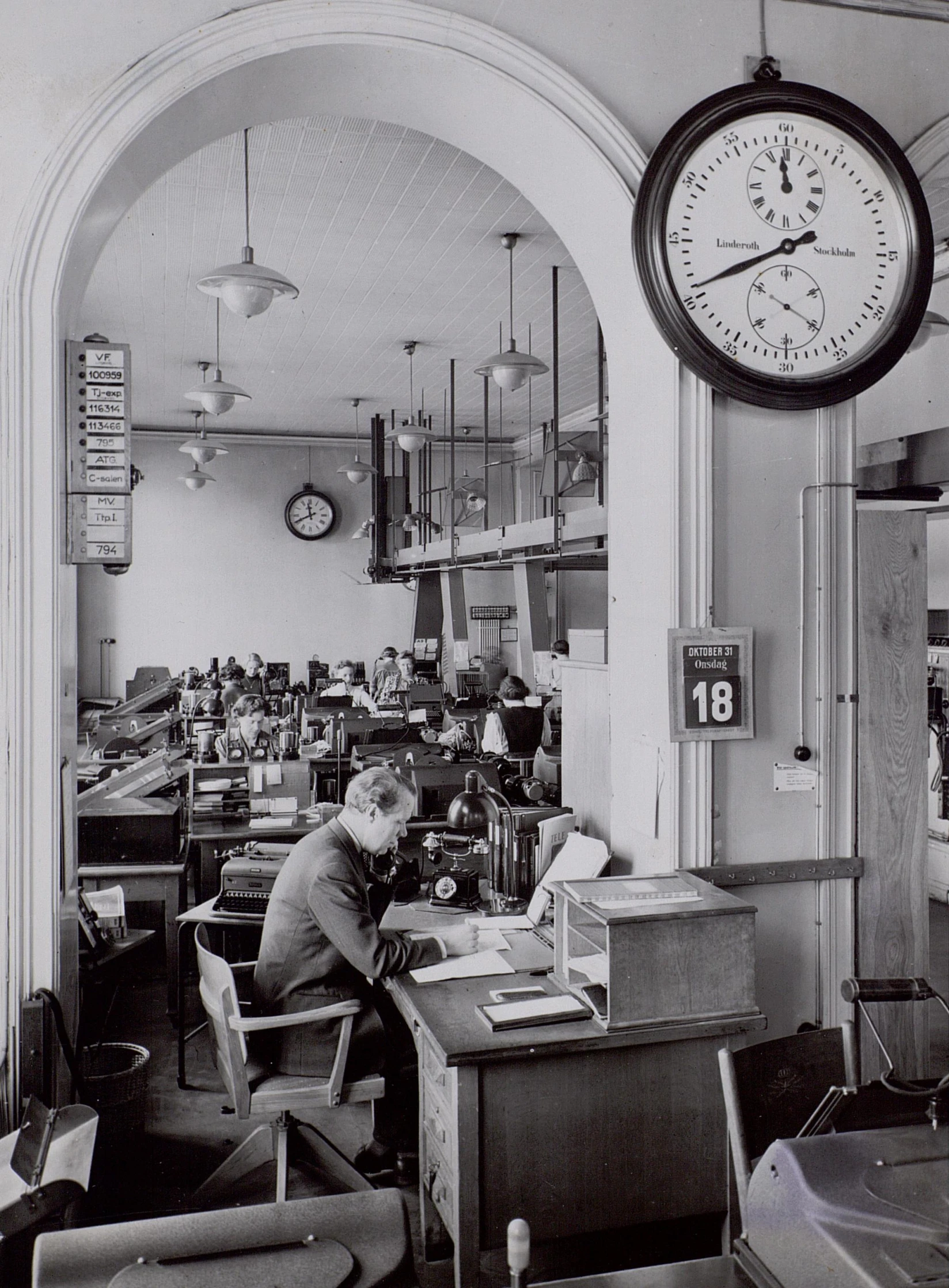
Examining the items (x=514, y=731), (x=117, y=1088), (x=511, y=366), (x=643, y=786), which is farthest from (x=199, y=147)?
(x=514, y=731)

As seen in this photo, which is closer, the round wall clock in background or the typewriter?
the typewriter

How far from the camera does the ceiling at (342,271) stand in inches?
234

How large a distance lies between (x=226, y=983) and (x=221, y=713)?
579 centimetres

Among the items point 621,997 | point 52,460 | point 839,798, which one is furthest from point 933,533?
point 52,460

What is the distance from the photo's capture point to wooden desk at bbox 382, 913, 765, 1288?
2770 mm

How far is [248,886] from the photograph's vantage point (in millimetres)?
4609

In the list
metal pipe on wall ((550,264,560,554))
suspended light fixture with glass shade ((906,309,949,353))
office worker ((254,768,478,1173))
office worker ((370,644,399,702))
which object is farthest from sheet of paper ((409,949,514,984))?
office worker ((370,644,399,702))

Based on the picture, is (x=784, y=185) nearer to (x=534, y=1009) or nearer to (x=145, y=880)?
(x=534, y=1009)

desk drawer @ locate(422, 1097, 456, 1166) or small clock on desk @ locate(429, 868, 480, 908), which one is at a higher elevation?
small clock on desk @ locate(429, 868, 480, 908)

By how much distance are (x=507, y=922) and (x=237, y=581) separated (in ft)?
40.7

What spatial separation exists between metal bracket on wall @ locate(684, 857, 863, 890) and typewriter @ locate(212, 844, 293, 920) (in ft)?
6.62

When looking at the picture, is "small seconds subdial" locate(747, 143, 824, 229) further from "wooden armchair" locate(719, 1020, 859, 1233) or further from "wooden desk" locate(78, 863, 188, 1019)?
"wooden desk" locate(78, 863, 188, 1019)

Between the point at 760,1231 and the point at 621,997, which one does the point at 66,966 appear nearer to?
the point at 621,997

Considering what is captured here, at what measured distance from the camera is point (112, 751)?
26.7 feet
